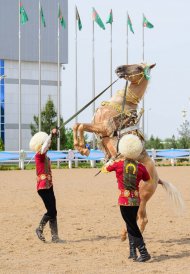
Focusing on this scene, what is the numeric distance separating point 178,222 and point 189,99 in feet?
139

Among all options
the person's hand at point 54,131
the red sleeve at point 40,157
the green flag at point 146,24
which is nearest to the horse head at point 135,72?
the person's hand at point 54,131

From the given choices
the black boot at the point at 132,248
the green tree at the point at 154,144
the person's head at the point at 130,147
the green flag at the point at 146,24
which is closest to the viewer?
the person's head at the point at 130,147

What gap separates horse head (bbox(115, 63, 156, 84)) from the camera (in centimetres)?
759

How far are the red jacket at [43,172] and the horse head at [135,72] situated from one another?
1.63 meters

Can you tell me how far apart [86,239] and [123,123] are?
1.97 meters

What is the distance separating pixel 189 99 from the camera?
5112cm

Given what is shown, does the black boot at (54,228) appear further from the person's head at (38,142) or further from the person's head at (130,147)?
the person's head at (130,147)

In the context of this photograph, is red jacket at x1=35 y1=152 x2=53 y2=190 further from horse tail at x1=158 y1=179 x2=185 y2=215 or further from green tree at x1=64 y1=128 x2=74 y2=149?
green tree at x1=64 y1=128 x2=74 y2=149

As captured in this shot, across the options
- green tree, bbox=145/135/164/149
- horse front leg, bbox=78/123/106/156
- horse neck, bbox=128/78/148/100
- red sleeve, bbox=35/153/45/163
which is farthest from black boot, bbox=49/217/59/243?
green tree, bbox=145/135/164/149

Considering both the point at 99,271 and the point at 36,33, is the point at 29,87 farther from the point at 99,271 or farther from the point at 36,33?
the point at 99,271

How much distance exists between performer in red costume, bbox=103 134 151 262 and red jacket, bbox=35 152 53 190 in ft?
5.39

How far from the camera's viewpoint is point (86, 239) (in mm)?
8234

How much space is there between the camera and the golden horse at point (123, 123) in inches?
291

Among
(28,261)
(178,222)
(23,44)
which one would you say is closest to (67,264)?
(28,261)
